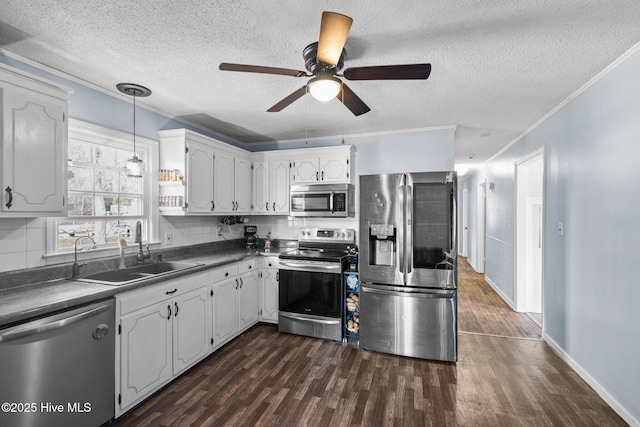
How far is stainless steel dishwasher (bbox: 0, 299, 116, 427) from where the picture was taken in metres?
1.49

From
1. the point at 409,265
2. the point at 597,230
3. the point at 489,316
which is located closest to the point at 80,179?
the point at 409,265

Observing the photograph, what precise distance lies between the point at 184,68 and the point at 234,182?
5.66ft

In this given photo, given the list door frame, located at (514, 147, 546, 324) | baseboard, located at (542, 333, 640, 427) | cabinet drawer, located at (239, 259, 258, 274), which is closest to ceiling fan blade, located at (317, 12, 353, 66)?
cabinet drawer, located at (239, 259, 258, 274)

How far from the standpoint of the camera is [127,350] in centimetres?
206

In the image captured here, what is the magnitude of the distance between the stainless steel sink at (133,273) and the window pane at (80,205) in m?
0.53

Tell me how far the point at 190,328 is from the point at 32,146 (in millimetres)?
1722

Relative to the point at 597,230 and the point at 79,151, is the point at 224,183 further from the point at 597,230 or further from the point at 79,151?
the point at 597,230

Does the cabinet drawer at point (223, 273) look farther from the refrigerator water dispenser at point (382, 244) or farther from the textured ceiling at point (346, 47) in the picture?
the textured ceiling at point (346, 47)

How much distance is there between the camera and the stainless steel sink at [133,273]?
2239 millimetres

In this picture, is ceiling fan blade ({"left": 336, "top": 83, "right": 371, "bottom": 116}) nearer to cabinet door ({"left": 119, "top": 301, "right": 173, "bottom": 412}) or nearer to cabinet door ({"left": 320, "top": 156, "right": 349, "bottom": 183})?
cabinet door ({"left": 320, "top": 156, "right": 349, "bottom": 183})

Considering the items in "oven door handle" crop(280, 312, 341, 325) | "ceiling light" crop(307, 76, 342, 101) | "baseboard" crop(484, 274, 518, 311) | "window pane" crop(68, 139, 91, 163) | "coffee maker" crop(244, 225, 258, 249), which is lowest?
"baseboard" crop(484, 274, 518, 311)

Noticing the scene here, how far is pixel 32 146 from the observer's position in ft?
5.96

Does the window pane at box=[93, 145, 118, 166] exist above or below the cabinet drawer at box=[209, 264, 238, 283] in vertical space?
above

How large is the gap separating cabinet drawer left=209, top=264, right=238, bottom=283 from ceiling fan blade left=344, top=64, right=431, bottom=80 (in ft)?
7.23
